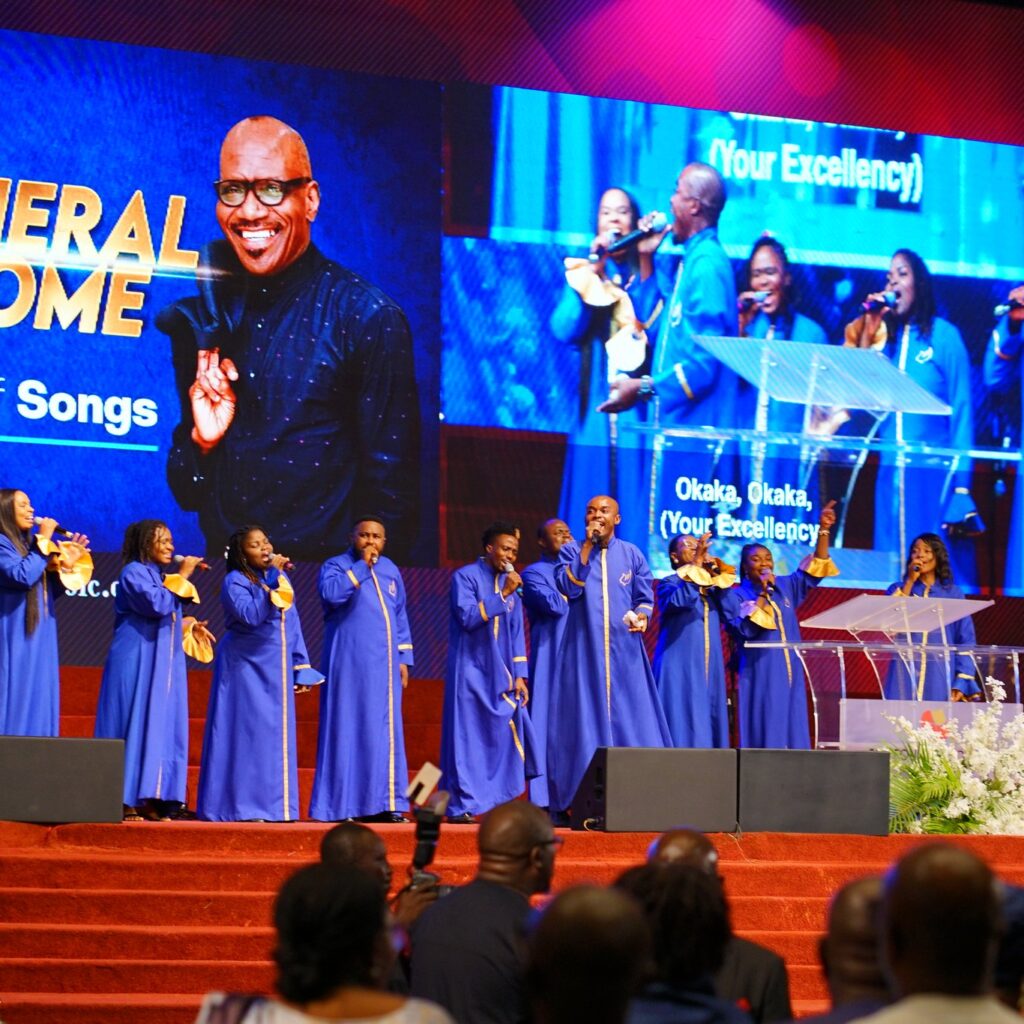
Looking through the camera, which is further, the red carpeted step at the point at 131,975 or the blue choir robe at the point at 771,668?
the blue choir robe at the point at 771,668

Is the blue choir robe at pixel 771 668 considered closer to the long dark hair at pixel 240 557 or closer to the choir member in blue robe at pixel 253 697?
the choir member in blue robe at pixel 253 697

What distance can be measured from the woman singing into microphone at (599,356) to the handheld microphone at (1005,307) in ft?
8.43

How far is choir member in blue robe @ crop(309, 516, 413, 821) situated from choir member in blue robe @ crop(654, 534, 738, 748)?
1.67 metres

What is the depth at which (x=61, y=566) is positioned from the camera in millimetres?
7953

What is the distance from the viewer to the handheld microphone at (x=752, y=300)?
36.3ft

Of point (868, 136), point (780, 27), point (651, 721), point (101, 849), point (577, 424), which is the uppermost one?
point (780, 27)

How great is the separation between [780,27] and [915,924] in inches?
406

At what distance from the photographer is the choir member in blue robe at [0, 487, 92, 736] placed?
7.90m

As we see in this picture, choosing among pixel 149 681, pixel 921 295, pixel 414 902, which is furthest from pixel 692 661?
pixel 414 902

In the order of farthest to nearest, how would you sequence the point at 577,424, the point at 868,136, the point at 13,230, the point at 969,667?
the point at 868,136 → the point at 577,424 → the point at 13,230 → the point at 969,667

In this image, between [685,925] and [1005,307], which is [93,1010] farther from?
[1005,307]

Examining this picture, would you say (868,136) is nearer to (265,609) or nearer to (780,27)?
(780,27)

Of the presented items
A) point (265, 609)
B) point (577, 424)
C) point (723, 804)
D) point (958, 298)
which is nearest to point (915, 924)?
point (723, 804)

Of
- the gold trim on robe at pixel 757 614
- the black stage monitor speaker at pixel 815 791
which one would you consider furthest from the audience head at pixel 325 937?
the gold trim on robe at pixel 757 614
